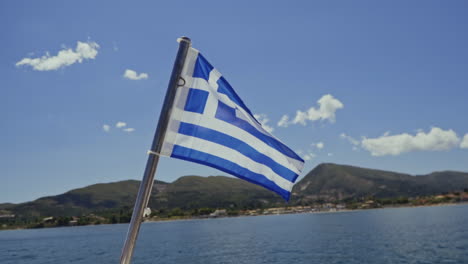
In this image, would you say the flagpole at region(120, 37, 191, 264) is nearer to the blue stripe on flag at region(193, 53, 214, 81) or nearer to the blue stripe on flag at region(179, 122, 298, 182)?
the blue stripe on flag at region(193, 53, 214, 81)

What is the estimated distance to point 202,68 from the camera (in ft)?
17.7

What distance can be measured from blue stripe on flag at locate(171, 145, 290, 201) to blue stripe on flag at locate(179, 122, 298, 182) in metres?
0.23

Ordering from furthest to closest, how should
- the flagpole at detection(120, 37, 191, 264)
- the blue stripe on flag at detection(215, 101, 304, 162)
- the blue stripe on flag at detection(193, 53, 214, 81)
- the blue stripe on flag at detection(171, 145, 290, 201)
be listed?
the blue stripe on flag at detection(215, 101, 304, 162) < the blue stripe on flag at detection(171, 145, 290, 201) < the blue stripe on flag at detection(193, 53, 214, 81) < the flagpole at detection(120, 37, 191, 264)

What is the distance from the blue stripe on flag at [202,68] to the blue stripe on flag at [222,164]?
3.54 feet

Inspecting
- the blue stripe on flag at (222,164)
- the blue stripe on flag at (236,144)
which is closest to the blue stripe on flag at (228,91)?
the blue stripe on flag at (236,144)

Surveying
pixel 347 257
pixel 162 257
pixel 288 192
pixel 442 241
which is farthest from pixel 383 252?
pixel 288 192

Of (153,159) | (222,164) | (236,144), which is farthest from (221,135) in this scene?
(153,159)

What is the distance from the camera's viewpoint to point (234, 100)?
19.3 ft

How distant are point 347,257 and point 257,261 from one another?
13758mm

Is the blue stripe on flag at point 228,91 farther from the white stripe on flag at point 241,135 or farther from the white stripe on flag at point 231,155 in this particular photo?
the white stripe on flag at point 231,155

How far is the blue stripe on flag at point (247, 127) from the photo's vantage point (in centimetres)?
577

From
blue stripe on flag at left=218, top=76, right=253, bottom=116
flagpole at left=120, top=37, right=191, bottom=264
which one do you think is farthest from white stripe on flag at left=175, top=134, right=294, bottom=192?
blue stripe on flag at left=218, top=76, right=253, bottom=116

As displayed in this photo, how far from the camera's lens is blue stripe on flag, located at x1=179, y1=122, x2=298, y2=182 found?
549 cm

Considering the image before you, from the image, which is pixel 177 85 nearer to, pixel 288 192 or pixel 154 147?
pixel 154 147
